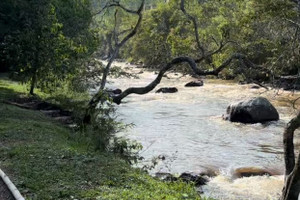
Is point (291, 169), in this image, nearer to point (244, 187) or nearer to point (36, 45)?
point (244, 187)

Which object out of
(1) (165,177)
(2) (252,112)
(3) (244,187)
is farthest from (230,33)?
(1) (165,177)

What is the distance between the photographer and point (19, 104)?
17.3 m

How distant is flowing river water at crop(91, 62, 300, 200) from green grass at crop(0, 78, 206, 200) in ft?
A: 10.5

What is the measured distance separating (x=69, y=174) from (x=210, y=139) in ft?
32.7

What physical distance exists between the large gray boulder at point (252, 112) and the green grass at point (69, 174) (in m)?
10.5

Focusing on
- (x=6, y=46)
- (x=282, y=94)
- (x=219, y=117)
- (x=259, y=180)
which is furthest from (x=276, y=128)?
(x=6, y=46)

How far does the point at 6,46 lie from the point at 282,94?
1783 centimetres

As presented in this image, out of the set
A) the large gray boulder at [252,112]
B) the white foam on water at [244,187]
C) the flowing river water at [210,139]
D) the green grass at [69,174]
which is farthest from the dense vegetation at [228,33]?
the green grass at [69,174]

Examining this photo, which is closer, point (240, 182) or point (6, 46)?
point (240, 182)

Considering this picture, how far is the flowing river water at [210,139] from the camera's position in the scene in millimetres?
11430

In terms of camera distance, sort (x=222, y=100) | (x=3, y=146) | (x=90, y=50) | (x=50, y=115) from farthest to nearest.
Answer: (x=222, y=100) < (x=90, y=50) < (x=50, y=115) < (x=3, y=146)

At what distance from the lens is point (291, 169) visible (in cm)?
815

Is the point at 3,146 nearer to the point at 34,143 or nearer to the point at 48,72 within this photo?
the point at 34,143

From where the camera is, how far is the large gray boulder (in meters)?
19.3
